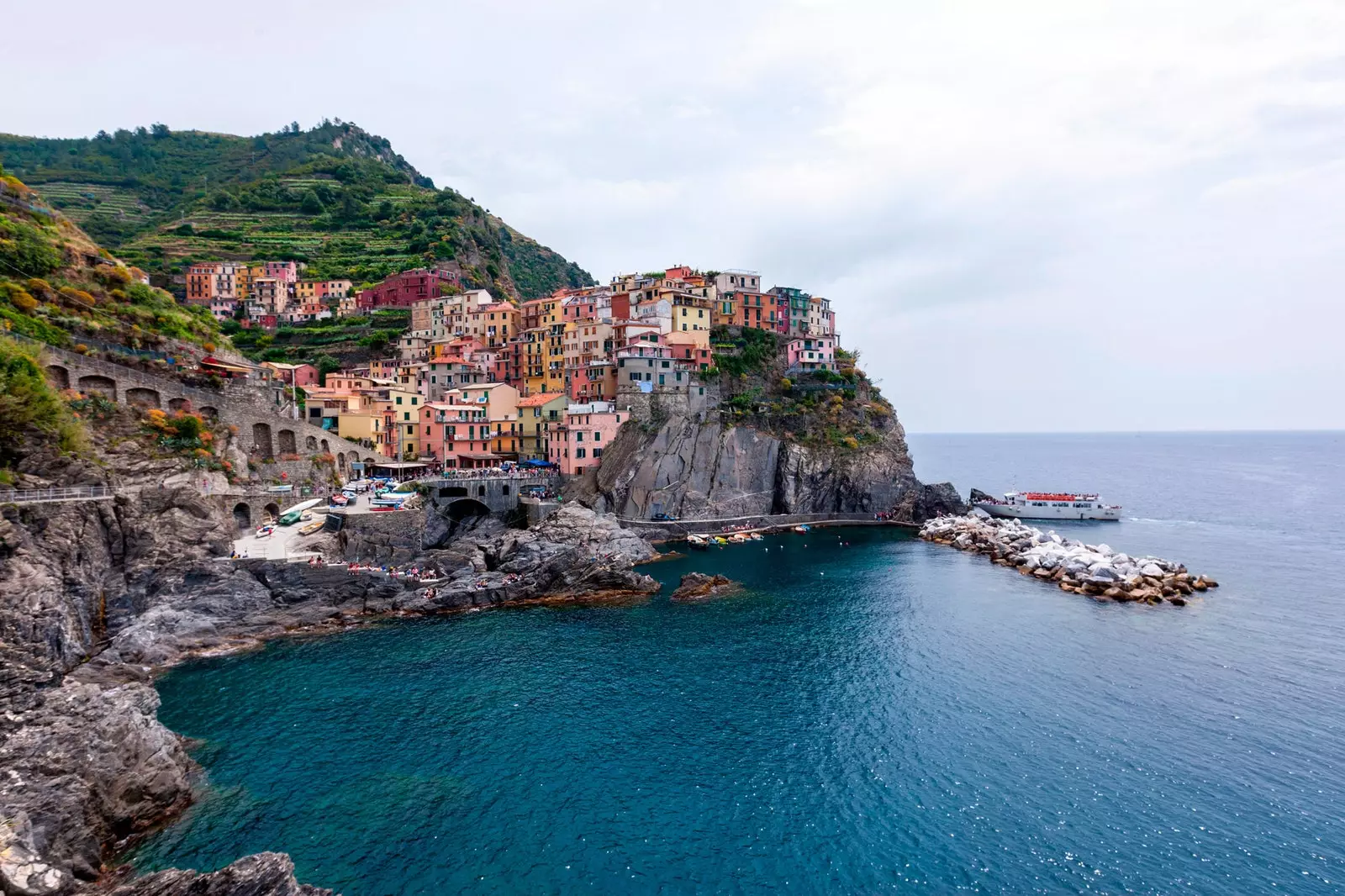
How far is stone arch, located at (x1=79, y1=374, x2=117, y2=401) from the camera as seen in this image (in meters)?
48.3

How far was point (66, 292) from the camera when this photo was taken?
54.5 meters

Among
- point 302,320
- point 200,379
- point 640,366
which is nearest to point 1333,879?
point 640,366

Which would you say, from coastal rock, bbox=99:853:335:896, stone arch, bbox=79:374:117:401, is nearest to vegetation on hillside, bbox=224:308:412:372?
stone arch, bbox=79:374:117:401

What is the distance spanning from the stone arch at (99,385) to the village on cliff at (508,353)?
8316 millimetres

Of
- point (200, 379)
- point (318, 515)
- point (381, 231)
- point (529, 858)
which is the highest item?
point (381, 231)

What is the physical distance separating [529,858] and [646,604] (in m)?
28.9

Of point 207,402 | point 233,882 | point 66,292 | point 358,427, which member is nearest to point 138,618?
point 207,402

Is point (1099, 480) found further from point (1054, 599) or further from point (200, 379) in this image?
point (200, 379)

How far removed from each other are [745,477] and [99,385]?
61.0m

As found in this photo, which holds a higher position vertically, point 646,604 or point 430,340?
point 430,340

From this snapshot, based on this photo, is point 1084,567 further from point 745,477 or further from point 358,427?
point 358,427

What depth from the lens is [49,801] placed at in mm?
21859

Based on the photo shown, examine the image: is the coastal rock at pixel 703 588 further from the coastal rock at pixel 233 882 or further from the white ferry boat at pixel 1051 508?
the white ferry boat at pixel 1051 508

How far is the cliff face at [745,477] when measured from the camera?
73.7m
